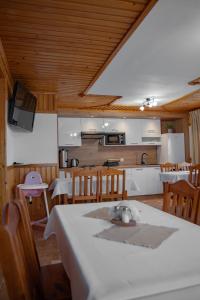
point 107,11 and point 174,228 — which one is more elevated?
point 107,11

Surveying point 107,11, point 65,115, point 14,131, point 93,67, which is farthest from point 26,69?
point 65,115

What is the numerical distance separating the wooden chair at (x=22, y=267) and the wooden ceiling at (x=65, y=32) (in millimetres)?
1645

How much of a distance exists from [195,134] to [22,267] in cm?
593

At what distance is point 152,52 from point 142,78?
0.95 metres

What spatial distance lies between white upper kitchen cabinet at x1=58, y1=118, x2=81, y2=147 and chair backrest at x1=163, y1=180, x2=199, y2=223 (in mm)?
4028

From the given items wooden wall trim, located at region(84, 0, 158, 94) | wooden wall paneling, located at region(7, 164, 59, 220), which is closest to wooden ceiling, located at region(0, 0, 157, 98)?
wooden wall trim, located at region(84, 0, 158, 94)

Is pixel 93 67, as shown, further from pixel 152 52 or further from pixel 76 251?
pixel 76 251

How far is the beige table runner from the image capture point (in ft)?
3.74

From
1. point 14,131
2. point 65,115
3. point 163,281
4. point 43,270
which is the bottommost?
point 43,270

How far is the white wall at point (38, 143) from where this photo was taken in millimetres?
4211

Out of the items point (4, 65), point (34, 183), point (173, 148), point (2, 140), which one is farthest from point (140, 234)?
point (173, 148)

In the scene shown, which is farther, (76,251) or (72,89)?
(72,89)

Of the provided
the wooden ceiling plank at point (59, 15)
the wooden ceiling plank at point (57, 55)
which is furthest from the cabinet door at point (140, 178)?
the wooden ceiling plank at point (59, 15)

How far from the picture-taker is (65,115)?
565 cm
